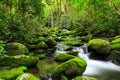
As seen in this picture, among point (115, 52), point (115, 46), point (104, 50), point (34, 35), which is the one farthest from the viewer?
point (34, 35)

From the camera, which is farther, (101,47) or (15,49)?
(101,47)

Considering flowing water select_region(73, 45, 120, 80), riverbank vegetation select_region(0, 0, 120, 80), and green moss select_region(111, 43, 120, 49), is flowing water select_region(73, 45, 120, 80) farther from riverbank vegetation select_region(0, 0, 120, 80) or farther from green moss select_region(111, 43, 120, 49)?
green moss select_region(111, 43, 120, 49)

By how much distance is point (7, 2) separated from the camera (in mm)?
14625

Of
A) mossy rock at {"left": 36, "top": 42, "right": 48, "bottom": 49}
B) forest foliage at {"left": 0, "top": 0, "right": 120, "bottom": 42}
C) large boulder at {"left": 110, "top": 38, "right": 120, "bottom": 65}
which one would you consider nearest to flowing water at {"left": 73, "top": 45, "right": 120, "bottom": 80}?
large boulder at {"left": 110, "top": 38, "right": 120, "bottom": 65}

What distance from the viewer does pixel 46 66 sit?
38.3 feet

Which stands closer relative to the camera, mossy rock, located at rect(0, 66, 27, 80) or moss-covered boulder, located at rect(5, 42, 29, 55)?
mossy rock, located at rect(0, 66, 27, 80)

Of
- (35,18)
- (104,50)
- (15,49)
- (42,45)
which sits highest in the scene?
(35,18)

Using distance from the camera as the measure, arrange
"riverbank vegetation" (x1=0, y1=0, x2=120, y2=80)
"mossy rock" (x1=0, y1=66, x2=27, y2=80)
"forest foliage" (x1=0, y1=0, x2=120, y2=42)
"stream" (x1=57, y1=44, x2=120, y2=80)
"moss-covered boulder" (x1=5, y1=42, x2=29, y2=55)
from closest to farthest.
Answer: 1. "mossy rock" (x1=0, y1=66, x2=27, y2=80)
2. "stream" (x1=57, y1=44, x2=120, y2=80)
3. "riverbank vegetation" (x1=0, y1=0, x2=120, y2=80)
4. "moss-covered boulder" (x1=5, y1=42, x2=29, y2=55)
5. "forest foliage" (x1=0, y1=0, x2=120, y2=42)

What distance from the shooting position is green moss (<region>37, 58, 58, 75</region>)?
34.8 ft

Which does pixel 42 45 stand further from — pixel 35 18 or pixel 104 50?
pixel 104 50

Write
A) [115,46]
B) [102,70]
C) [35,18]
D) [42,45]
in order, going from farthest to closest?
1. [35,18]
2. [42,45]
3. [115,46]
4. [102,70]

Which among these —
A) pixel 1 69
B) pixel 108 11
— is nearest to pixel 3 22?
pixel 1 69

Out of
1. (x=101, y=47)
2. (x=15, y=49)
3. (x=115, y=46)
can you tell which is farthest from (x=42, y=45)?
(x=115, y=46)

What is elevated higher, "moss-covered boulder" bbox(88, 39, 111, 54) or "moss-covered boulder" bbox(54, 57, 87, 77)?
"moss-covered boulder" bbox(54, 57, 87, 77)
